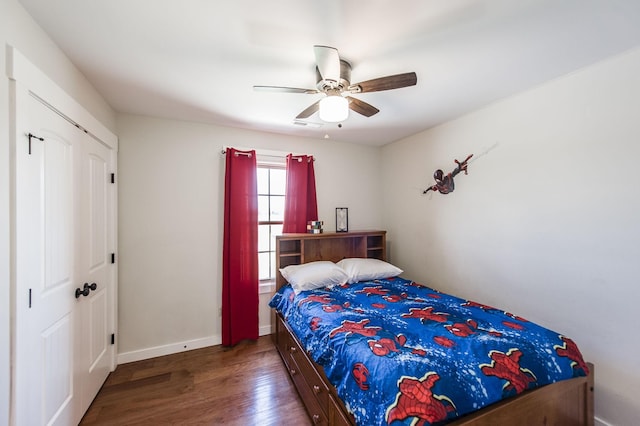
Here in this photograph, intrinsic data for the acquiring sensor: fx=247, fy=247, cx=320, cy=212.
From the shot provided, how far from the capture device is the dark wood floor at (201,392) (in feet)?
5.83

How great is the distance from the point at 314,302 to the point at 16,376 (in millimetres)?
1671

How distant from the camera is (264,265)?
317 centimetres

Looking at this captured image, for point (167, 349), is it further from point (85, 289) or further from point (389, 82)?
point (389, 82)

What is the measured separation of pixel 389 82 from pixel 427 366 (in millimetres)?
1579

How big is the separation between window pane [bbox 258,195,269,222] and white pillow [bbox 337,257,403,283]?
1129 millimetres

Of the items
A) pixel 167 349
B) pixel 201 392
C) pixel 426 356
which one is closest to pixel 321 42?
pixel 426 356

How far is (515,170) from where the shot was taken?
2.15m

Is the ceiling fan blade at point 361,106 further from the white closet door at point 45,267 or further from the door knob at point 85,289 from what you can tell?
the door knob at point 85,289

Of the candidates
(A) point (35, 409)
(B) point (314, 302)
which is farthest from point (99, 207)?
(B) point (314, 302)

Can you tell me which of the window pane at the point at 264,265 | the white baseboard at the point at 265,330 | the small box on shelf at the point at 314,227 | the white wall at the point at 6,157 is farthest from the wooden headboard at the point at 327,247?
the white wall at the point at 6,157

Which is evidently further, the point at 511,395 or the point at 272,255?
the point at 272,255

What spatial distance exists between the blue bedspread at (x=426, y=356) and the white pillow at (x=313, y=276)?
0.41m

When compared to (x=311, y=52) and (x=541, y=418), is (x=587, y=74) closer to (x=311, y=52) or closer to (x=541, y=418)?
(x=311, y=52)

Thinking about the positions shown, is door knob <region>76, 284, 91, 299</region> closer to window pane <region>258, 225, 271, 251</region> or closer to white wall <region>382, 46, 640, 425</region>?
window pane <region>258, 225, 271, 251</region>
